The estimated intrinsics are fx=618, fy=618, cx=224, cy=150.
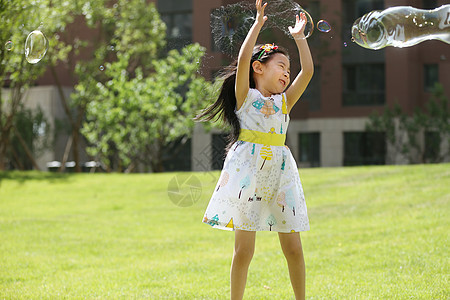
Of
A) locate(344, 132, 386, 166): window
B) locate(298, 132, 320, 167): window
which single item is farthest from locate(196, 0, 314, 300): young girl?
locate(298, 132, 320, 167): window

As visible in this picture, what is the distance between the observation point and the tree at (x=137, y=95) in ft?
60.1

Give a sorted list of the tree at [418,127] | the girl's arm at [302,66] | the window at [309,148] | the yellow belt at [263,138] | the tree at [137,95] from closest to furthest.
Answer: the yellow belt at [263,138], the girl's arm at [302,66], the tree at [137,95], the tree at [418,127], the window at [309,148]

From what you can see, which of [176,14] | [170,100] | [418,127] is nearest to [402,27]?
[170,100]

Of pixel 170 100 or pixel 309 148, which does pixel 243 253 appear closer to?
pixel 170 100

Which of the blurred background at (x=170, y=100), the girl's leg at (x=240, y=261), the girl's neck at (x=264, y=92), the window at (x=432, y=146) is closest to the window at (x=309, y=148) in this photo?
the blurred background at (x=170, y=100)

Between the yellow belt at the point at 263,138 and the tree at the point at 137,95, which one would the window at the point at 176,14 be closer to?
the tree at the point at 137,95

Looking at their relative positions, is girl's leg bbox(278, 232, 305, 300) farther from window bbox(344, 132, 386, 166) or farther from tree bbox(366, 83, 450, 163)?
window bbox(344, 132, 386, 166)

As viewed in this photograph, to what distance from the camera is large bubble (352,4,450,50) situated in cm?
387

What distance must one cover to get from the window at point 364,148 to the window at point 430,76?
2641 mm

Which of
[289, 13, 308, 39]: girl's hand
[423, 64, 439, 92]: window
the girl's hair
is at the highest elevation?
[423, 64, 439, 92]: window

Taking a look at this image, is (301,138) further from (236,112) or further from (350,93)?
(236,112)

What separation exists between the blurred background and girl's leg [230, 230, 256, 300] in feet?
46.4

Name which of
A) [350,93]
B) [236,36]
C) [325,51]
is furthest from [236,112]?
[350,93]

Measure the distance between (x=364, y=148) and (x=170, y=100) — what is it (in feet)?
34.1
